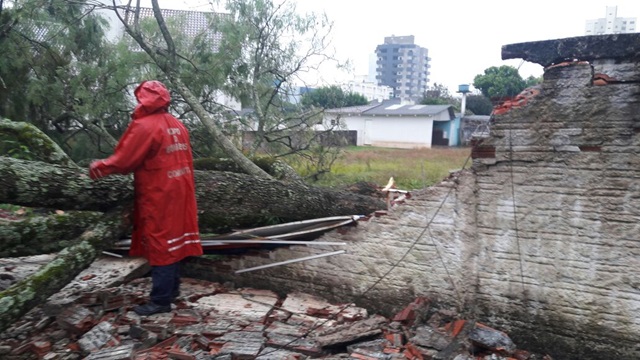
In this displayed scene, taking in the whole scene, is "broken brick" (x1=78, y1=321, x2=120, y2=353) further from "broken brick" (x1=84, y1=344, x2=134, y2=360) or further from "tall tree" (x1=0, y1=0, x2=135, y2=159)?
"tall tree" (x1=0, y1=0, x2=135, y2=159)

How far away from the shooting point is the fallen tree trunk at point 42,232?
3668 mm

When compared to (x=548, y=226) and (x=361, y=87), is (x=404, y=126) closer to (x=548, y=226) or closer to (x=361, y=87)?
(x=361, y=87)

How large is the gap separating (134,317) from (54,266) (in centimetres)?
66

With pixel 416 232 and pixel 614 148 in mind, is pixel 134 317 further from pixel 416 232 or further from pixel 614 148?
pixel 614 148

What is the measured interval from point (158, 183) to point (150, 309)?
3.05 feet

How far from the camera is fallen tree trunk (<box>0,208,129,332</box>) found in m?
3.25

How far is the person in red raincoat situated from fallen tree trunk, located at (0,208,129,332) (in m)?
0.19

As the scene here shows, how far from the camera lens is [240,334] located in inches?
146

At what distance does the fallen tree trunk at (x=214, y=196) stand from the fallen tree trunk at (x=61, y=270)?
178mm

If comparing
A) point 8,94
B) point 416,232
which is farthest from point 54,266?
point 8,94

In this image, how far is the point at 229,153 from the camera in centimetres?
634

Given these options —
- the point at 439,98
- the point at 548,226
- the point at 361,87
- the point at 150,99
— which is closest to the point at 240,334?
the point at 150,99

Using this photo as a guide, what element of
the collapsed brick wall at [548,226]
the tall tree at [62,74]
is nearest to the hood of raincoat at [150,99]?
the collapsed brick wall at [548,226]

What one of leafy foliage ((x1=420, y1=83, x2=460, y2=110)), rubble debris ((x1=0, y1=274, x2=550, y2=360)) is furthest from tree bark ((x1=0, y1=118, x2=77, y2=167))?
leafy foliage ((x1=420, y1=83, x2=460, y2=110))
